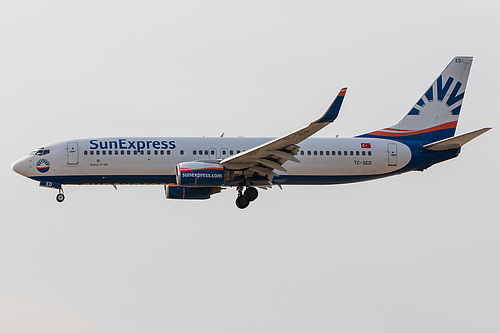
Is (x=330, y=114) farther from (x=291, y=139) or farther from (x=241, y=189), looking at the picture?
(x=241, y=189)

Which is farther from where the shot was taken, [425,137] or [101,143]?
[425,137]

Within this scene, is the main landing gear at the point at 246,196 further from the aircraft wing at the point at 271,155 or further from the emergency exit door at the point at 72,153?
the emergency exit door at the point at 72,153

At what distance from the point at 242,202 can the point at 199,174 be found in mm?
4406

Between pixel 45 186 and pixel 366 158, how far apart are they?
1816 cm

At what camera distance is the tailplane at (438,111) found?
56.4 meters

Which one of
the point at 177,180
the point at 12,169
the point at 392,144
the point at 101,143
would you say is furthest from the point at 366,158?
the point at 12,169

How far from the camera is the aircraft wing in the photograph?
46.4 metres

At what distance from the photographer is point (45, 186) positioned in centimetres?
5234

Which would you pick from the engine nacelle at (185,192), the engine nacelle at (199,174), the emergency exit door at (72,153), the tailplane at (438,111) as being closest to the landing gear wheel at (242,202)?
the engine nacelle at (185,192)

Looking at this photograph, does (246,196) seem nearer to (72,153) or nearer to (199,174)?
(199,174)

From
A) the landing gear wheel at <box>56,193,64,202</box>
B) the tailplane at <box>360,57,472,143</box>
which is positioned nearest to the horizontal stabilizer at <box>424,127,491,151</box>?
the tailplane at <box>360,57,472,143</box>

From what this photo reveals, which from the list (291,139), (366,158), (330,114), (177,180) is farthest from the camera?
(366,158)

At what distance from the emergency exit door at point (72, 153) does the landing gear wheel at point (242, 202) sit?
9.26 m

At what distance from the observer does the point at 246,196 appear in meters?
53.2
